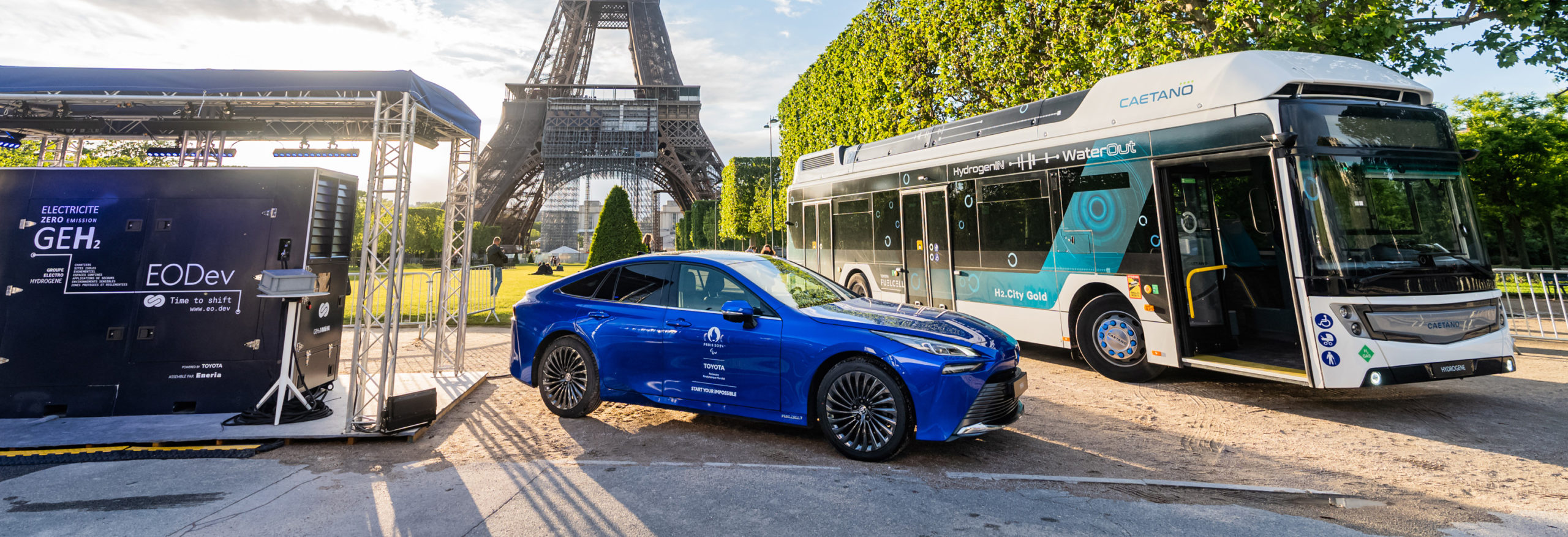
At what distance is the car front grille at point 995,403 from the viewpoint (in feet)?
12.8

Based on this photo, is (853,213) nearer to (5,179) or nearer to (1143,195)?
(1143,195)

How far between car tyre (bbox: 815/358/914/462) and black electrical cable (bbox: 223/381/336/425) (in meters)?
4.32

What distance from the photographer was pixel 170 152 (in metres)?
7.91

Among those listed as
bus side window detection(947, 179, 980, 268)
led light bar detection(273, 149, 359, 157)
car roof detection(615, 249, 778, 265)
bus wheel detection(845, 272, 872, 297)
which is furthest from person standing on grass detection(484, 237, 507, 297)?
bus side window detection(947, 179, 980, 268)

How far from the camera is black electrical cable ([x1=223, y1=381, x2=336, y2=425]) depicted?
201 inches

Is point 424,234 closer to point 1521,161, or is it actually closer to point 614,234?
point 614,234

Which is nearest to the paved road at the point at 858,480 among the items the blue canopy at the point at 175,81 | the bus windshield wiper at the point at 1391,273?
the bus windshield wiper at the point at 1391,273

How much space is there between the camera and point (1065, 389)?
252 inches

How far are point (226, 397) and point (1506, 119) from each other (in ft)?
110

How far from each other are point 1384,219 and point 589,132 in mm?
48753

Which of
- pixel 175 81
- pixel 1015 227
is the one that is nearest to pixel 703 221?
pixel 1015 227

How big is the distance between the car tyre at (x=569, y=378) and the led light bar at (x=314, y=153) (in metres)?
4.04

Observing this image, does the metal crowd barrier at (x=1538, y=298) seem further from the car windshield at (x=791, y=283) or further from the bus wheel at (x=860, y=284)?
the car windshield at (x=791, y=283)

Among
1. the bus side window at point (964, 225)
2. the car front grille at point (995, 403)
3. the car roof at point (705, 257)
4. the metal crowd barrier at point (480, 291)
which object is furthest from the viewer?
the metal crowd barrier at point (480, 291)
